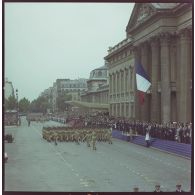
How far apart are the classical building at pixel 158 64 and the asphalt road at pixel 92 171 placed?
22.8ft

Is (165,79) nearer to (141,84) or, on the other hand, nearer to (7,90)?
(141,84)

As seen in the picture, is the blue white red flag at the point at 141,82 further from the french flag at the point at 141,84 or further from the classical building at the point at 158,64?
the classical building at the point at 158,64

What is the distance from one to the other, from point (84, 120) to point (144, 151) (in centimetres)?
847

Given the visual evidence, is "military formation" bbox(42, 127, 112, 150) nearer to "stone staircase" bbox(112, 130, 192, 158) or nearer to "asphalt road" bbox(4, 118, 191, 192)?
"stone staircase" bbox(112, 130, 192, 158)

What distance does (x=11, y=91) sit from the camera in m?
22.6

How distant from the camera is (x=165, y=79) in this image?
4350cm

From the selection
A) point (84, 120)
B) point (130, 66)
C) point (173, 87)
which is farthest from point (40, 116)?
point (173, 87)

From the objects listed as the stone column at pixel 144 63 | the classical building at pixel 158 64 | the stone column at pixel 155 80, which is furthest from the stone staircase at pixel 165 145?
the stone column at pixel 155 80

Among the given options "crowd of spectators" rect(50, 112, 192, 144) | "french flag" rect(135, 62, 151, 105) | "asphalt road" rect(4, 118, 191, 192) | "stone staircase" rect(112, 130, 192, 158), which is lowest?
"asphalt road" rect(4, 118, 191, 192)

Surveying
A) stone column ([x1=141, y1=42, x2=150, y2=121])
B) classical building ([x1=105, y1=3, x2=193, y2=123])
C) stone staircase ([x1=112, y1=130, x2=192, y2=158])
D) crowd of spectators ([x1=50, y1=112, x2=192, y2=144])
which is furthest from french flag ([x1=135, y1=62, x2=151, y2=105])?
stone column ([x1=141, y1=42, x2=150, y2=121])

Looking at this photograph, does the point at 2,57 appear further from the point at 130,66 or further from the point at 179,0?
the point at 130,66

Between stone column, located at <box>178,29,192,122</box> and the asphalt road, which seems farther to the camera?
stone column, located at <box>178,29,192,122</box>

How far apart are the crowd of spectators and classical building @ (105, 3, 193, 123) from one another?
1.08 metres

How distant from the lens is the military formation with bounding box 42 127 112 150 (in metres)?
40.6
